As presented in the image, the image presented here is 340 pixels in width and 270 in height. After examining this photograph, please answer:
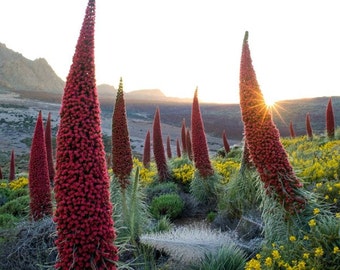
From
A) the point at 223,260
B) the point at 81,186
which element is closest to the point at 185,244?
the point at 223,260

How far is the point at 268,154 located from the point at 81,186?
2320mm

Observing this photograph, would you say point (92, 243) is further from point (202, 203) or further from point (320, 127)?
point (320, 127)

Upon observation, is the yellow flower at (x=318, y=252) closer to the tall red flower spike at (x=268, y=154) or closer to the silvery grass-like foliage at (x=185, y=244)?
the tall red flower spike at (x=268, y=154)

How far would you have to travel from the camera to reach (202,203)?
9.38 meters

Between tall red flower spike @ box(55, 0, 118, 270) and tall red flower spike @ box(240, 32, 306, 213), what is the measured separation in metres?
2.08

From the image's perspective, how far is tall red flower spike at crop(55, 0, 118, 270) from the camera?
8.37ft

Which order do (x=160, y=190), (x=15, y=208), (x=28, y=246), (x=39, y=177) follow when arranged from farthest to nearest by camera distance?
(x=160, y=190) < (x=15, y=208) < (x=39, y=177) < (x=28, y=246)

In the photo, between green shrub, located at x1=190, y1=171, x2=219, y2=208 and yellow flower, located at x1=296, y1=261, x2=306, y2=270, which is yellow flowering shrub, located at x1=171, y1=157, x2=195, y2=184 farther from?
yellow flower, located at x1=296, y1=261, x2=306, y2=270

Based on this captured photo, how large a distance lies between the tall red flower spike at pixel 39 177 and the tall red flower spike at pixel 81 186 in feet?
10.4

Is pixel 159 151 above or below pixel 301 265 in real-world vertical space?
below

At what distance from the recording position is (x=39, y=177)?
19.1ft

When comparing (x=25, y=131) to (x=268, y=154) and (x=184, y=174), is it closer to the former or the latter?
(x=184, y=174)

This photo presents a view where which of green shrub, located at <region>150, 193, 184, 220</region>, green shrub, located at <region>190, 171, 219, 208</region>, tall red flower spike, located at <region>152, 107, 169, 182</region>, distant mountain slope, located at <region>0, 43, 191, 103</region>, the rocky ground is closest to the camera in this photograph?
green shrub, located at <region>150, 193, 184, 220</region>

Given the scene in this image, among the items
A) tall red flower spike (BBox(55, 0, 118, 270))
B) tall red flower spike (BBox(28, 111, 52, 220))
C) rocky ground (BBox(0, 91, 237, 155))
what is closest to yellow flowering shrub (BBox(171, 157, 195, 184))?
tall red flower spike (BBox(28, 111, 52, 220))
